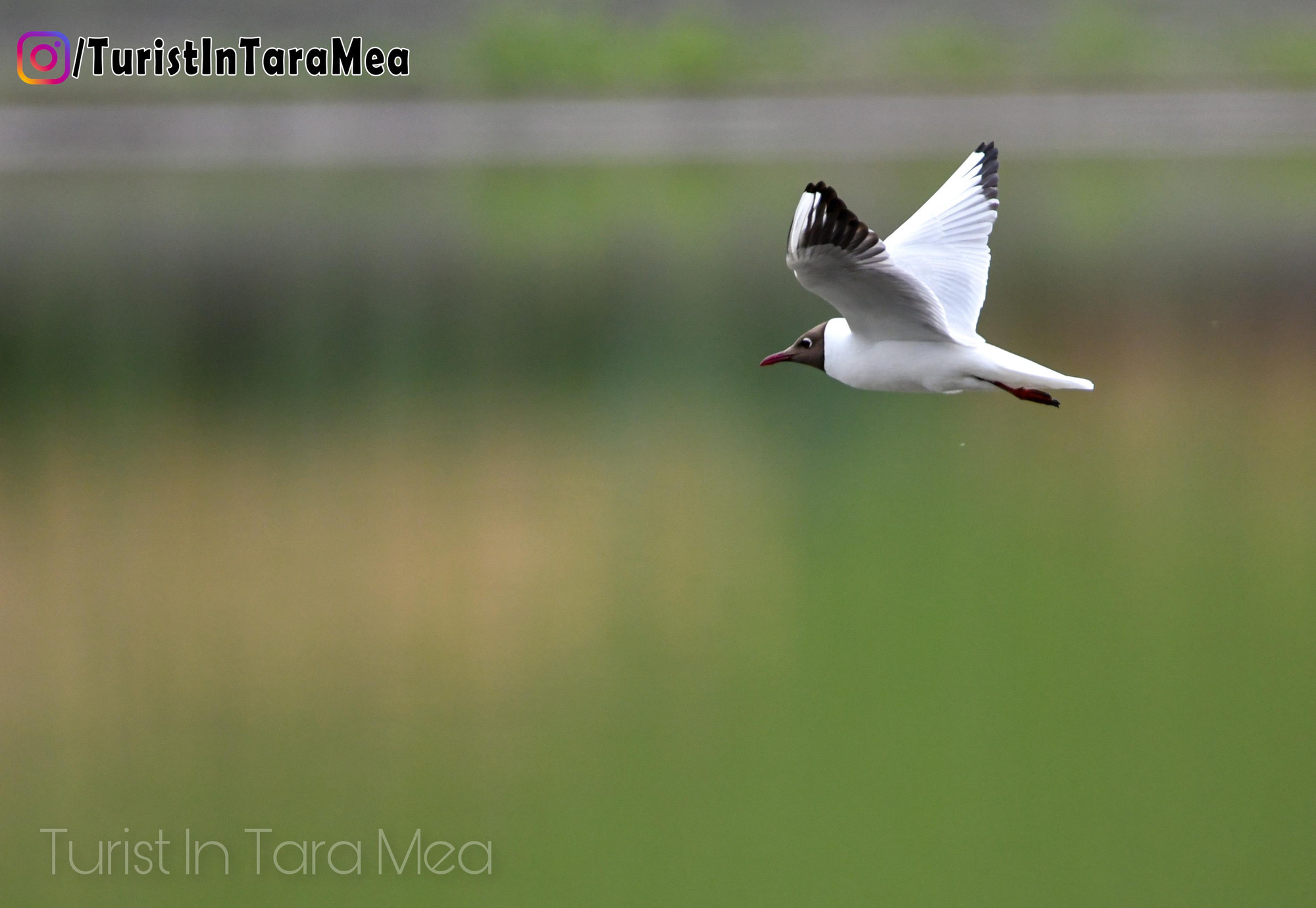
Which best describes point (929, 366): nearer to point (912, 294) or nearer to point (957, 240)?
point (912, 294)

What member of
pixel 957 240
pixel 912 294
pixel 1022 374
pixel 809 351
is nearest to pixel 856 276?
pixel 912 294

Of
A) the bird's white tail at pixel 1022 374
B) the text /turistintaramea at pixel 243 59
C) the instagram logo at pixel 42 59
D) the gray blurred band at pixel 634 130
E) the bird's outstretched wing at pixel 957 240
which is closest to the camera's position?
the bird's white tail at pixel 1022 374

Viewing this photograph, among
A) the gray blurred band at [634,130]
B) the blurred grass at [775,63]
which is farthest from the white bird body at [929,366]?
the blurred grass at [775,63]

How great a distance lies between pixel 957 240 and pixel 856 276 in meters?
1.44

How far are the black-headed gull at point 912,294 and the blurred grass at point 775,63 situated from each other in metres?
38.2

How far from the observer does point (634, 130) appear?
4228cm

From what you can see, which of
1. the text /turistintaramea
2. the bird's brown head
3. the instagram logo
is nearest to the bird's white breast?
the bird's brown head

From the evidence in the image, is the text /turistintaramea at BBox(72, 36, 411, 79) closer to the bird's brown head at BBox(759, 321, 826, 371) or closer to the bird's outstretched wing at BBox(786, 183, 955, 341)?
the bird's brown head at BBox(759, 321, 826, 371)

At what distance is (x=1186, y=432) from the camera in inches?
533

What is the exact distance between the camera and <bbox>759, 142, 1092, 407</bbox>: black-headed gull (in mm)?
5914

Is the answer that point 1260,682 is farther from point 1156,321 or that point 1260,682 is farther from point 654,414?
point 1156,321

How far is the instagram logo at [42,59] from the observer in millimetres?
47000

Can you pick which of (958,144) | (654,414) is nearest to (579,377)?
(654,414)

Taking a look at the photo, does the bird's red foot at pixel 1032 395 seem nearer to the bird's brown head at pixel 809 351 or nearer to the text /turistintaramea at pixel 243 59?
the bird's brown head at pixel 809 351
